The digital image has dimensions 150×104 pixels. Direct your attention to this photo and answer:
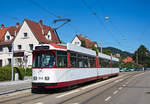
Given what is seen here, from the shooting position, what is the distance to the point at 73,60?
50.1 ft

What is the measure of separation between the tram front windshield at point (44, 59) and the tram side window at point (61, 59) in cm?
37

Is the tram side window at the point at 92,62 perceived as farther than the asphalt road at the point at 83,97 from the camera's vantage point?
Yes

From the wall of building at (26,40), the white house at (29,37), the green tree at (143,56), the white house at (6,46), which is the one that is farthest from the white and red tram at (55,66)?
→ the green tree at (143,56)

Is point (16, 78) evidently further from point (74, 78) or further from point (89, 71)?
point (74, 78)

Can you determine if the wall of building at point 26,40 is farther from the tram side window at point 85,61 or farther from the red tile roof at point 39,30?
the tram side window at point 85,61

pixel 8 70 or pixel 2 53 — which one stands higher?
pixel 2 53

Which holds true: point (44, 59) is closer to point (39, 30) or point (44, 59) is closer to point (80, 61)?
point (80, 61)

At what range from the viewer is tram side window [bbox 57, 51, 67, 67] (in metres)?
13.5

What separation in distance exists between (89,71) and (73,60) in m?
4.08

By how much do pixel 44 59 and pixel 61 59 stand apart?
1.03 meters

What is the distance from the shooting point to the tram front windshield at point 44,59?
13.3m

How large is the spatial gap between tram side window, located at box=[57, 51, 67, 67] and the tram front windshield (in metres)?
0.37

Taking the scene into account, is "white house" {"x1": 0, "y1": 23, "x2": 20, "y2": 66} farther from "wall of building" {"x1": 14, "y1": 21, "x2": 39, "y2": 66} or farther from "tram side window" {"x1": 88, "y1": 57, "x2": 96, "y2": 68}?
"tram side window" {"x1": 88, "y1": 57, "x2": 96, "y2": 68}

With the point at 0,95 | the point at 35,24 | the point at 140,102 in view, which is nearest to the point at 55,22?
the point at 0,95
